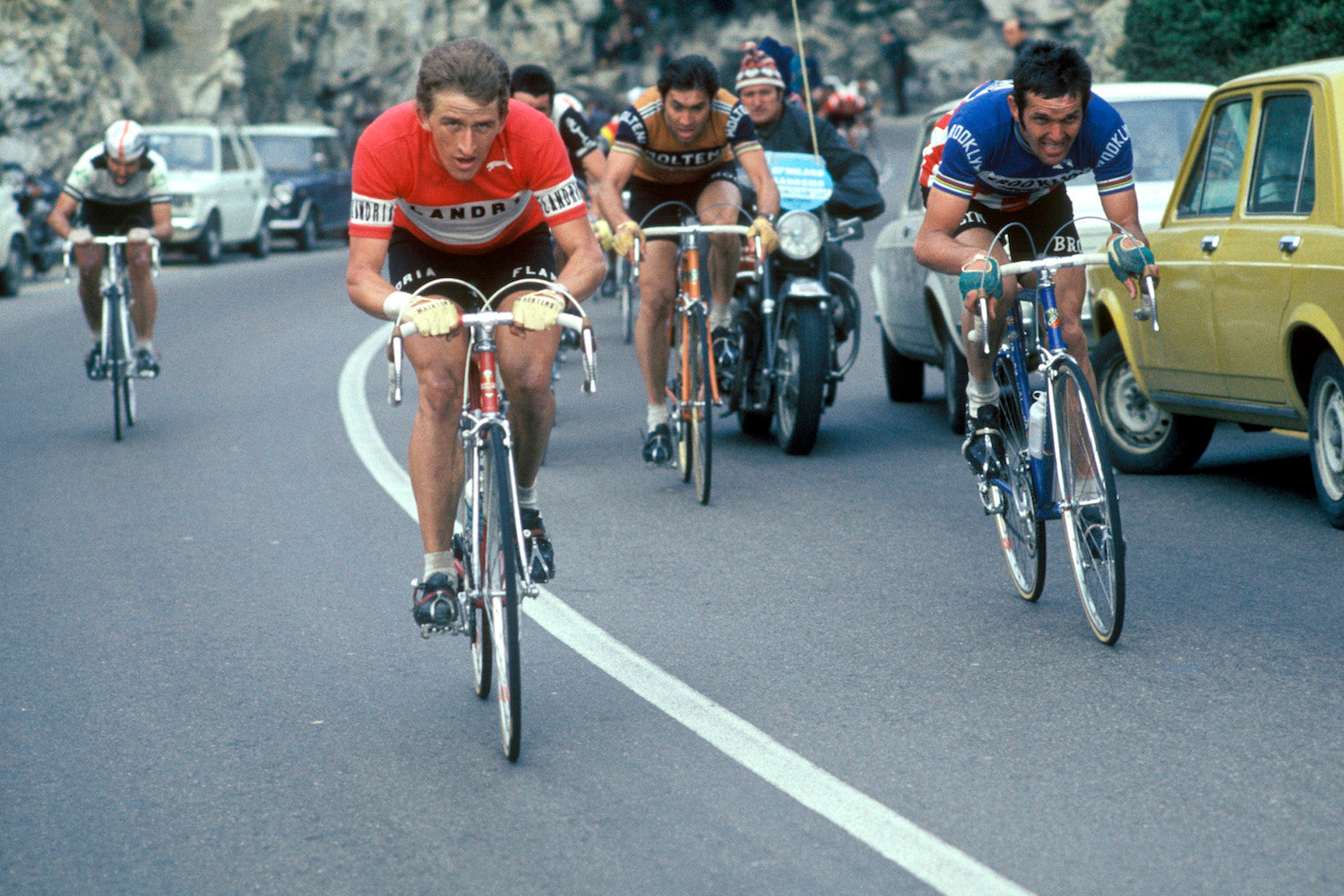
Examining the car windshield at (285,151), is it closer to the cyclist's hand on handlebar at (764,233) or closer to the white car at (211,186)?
the white car at (211,186)

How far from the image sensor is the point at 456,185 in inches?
209

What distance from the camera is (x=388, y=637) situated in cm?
629

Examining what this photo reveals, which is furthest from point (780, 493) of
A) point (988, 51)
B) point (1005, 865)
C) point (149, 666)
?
point (988, 51)

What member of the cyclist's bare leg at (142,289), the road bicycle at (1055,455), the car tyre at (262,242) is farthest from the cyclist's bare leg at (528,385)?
the car tyre at (262,242)

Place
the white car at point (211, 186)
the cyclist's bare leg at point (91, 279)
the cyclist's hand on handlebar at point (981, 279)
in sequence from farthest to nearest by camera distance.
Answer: the white car at point (211, 186) < the cyclist's bare leg at point (91, 279) < the cyclist's hand on handlebar at point (981, 279)

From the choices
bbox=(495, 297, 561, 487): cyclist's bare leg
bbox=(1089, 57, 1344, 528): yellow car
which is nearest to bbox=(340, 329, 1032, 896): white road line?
bbox=(495, 297, 561, 487): cyclist's bare leg

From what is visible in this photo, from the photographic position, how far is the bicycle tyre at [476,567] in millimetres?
4996

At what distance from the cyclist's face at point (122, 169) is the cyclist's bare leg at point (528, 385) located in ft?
25.4

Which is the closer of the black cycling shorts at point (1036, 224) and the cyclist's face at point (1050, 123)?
the cyclist's face at point (1050, 123)

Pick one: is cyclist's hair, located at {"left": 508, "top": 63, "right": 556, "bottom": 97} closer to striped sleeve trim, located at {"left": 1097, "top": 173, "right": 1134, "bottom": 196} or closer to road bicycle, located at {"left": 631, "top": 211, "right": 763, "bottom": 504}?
road bicycle, located at {"left": 631, "top": 211, "right": 763, "bottom": 504}

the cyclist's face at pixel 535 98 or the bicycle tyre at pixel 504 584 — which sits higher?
the cyclist's face at pixel 535 98

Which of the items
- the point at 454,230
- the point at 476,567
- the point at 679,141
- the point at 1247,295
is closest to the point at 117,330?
the point at 679,141

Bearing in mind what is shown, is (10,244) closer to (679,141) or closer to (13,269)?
(13,269)

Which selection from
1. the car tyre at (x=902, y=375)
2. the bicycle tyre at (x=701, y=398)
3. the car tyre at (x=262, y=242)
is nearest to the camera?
the bicycle tyre at (x=701, y=398)
